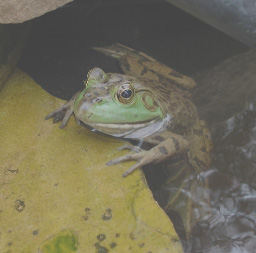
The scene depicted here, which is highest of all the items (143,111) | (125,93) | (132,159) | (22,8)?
(22,8)

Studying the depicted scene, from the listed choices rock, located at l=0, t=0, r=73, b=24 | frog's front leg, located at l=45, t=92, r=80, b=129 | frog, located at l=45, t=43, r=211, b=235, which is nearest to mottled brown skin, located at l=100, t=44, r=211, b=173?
frog, located at l=45, t=43, r=211, b=235

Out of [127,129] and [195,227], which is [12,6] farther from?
[195,227]

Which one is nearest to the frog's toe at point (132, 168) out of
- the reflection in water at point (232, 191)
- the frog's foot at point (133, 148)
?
the frog's foot at point (133, 148)

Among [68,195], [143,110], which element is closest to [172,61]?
[143,110]

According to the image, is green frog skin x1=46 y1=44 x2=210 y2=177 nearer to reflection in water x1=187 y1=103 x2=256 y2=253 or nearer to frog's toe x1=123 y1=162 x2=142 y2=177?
frog's toe x1=123 y1=162 x2=142 y2=177

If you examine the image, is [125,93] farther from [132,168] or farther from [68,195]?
[68,195]

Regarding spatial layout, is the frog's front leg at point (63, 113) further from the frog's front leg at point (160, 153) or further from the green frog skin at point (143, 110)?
the frog's front leg at point (160, 153)
